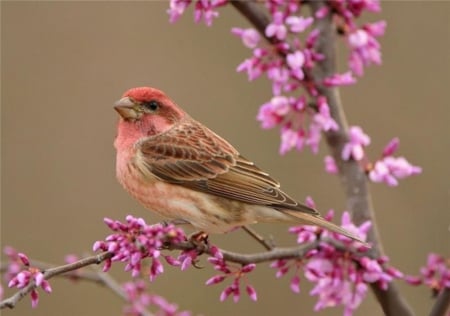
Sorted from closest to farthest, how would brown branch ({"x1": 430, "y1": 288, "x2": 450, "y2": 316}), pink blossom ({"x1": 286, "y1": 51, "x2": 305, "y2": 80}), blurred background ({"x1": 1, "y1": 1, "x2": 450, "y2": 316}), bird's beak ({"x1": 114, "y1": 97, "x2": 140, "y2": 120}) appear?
brown branch ({"x1": 430, "y1": 288, "x2": 450, "y2": 316})
pink blossom ({"x1": 286, "y1": 51, "x2": 305, "y2": 80})
bird's beak ({"x1": 114, "y1": 97, "x2": 140, "y2": 120})
blurred background ({"x1": 1, "y1": 1, "x2": 450, "y2": 316})

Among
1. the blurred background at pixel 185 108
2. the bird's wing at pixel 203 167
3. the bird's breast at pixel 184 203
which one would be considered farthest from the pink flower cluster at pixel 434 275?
the blurred background at pixel 185 108

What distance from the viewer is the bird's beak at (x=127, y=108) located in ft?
15.9

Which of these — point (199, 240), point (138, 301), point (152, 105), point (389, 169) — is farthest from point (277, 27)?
point (138, 301)

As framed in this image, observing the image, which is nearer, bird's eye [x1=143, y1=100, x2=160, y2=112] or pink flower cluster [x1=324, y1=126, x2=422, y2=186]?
pink flower cluster [x1=324, y1=126, x2=422, y2=186]

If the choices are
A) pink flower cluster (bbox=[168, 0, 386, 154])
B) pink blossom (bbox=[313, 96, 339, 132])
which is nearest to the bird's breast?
pink flower cluster (bbox=[168, 0, 386, 154])

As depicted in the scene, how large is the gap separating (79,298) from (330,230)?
16.2 ft

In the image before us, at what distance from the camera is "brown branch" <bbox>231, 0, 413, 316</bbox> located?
464cm

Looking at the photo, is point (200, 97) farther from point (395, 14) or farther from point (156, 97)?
point (156, 97)

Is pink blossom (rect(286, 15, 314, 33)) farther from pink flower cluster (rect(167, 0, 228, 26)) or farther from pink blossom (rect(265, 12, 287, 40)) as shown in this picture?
pink flower cluster (rect(167, 0, 228, 26))

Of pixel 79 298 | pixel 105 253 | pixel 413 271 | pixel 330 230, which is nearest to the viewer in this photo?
pixel 105 253

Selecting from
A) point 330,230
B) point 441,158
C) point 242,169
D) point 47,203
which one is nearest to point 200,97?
point 47,203

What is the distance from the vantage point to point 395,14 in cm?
907

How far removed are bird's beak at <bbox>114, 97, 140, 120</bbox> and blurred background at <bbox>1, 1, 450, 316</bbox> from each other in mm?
3501

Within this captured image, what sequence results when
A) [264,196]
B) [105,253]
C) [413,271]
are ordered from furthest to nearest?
[413,271], [264,196], [105,253]
